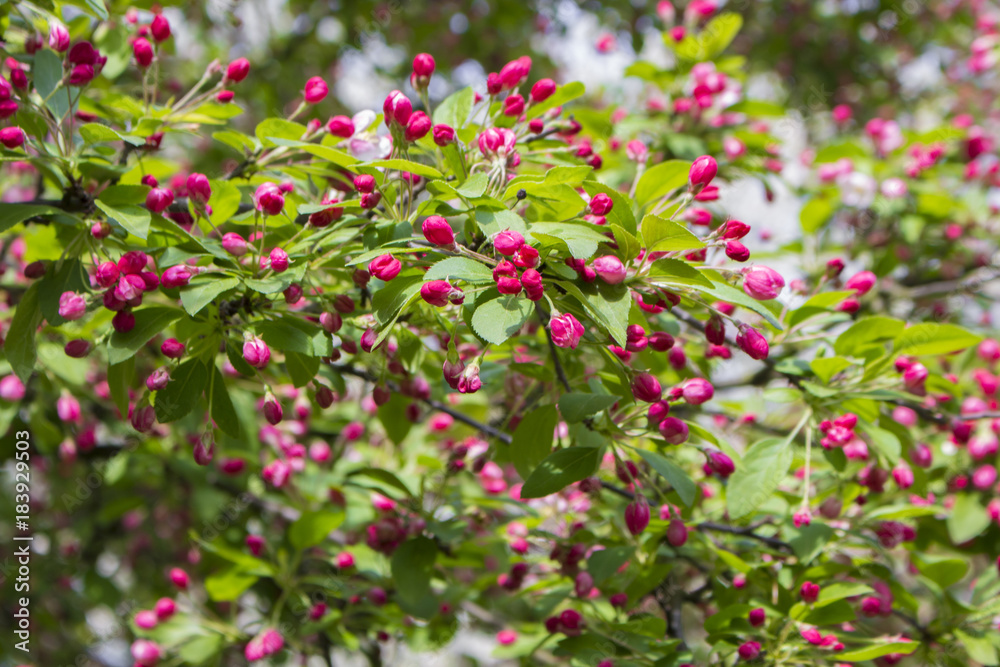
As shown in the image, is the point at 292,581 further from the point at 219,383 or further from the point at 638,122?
the point at 638,122

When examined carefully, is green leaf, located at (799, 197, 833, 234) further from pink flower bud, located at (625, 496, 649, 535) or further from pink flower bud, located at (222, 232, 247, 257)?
pink flower bud, located at (222, 232, 247, 257)

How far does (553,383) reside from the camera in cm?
141

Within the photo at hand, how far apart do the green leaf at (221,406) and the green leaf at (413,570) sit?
1.79 feet

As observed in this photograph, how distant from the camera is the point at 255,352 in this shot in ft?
3.77

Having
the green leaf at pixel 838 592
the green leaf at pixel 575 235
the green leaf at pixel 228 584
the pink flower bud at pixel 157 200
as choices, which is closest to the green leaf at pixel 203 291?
the pink flower bud at pixel 157 200

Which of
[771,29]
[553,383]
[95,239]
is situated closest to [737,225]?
[553,383]

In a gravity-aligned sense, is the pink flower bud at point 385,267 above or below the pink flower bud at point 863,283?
below

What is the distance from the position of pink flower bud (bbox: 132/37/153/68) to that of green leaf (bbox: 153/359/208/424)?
0.69 meters

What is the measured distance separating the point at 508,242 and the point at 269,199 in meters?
0.44

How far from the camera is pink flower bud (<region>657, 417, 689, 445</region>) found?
4.18ft

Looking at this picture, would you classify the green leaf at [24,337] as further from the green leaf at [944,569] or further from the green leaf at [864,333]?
the green leaf at [944,569]

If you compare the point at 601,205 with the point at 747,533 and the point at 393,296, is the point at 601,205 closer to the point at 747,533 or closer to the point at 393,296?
the point at 393,296

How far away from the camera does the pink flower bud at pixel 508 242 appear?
0.98 m

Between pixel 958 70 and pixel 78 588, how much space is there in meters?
5.93
